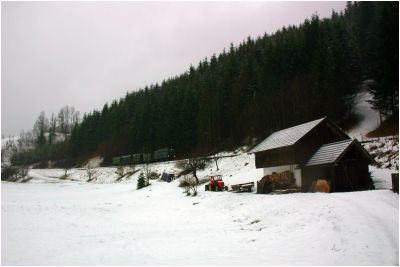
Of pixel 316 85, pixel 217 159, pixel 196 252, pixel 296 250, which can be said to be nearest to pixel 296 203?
pixel 296 250

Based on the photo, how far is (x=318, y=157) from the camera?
92.0ft

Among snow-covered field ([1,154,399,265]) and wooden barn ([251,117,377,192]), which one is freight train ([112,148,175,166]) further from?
snow-covered field ([1,154,399,265])

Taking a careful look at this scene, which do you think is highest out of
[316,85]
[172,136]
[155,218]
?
[316,85]

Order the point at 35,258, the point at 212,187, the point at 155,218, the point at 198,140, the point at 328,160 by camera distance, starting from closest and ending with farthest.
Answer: the point at 35,258 < the point at 155,218 < the point at 328,160 < the point at 212,187 < the point at 198,140

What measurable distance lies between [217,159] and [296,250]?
4070 centimetres

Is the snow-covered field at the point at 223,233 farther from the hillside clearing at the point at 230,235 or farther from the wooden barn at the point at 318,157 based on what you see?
the wooden barn at the point at 318,157

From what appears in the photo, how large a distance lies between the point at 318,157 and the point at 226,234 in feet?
50.7

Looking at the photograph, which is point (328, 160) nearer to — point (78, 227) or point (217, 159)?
point (78, 227)

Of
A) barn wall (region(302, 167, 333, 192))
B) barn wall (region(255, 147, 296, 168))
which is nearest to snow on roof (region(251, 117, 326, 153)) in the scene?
barn wall (region(255, 147, 296, 168))

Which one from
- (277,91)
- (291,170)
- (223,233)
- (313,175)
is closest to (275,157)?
(291,170)

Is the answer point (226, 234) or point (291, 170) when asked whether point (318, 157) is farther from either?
point (226, 234)

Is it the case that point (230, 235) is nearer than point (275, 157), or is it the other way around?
point (230, 235)

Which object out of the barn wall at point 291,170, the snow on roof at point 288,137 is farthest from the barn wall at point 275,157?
the snow on roof at point 288,137

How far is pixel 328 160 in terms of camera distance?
2597 cm
